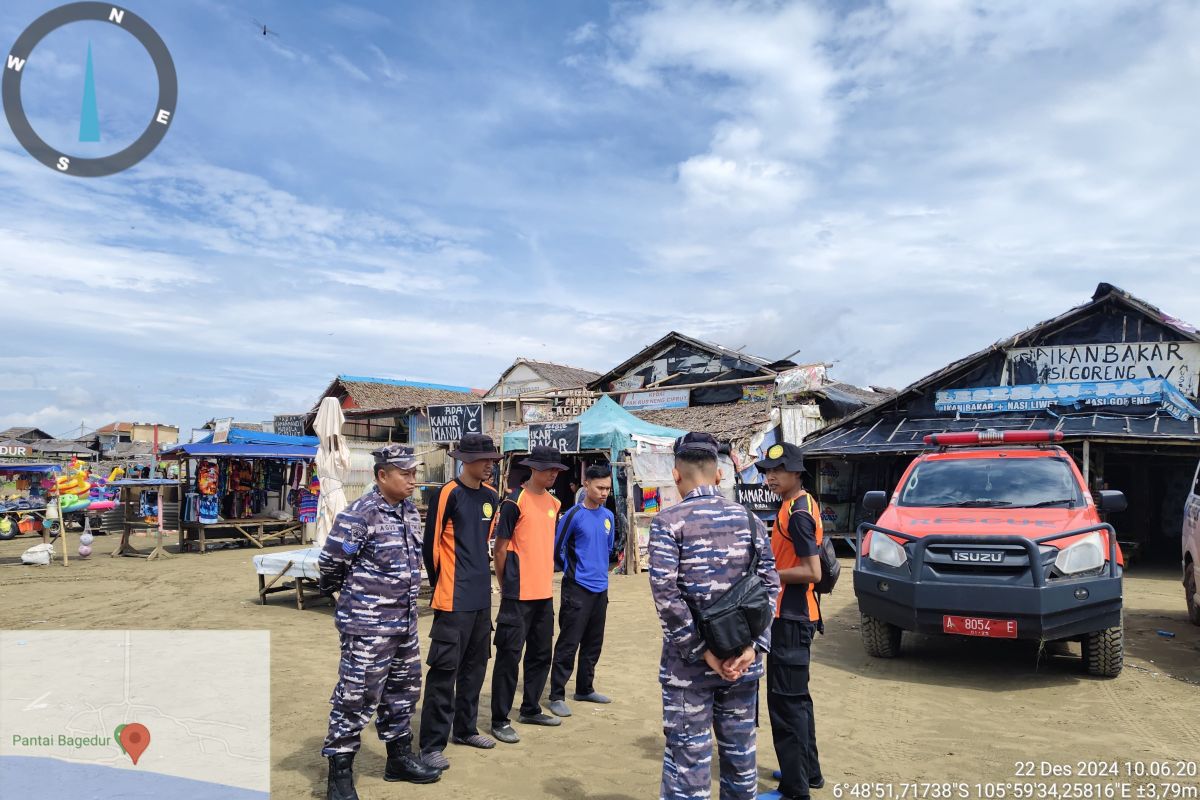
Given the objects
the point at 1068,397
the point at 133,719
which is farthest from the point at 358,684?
the point at 1068,397

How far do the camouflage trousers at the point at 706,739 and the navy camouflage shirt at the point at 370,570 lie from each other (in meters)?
1.63

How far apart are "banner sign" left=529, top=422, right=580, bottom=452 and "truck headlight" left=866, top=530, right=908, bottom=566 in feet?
25.7

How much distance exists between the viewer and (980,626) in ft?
19.4

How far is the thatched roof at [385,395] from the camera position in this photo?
97.3 feet

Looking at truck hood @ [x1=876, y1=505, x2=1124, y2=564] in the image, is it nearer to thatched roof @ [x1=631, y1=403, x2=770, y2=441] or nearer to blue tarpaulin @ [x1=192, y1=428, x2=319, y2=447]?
thatched roof @ [x1=631, y1=403, x2=770, y2=441]

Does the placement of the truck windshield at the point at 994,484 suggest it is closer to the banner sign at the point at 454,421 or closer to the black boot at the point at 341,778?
the black boot at the point at 341,778

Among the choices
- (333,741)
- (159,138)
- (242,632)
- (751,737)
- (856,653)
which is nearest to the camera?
(751,737)

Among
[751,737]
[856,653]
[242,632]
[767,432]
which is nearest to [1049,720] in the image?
[856,653]

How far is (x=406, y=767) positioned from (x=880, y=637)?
15.2ft

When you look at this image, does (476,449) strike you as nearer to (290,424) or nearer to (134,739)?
(134,739)

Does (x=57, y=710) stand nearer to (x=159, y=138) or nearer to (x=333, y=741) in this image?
(x=333, y=741)

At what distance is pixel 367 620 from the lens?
12.8ft

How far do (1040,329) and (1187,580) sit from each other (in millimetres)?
8382

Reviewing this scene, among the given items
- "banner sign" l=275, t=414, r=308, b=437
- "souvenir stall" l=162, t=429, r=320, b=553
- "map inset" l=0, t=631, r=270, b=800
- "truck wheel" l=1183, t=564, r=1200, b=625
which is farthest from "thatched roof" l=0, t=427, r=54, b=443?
"truck wheel" l=1183, t=564, r=1200, b=625
